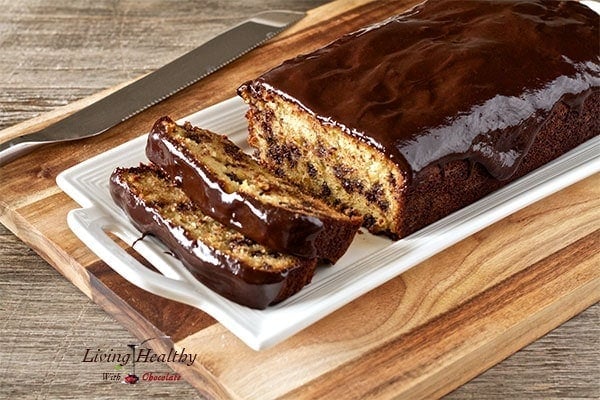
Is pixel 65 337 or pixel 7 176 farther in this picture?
pixel 7 176

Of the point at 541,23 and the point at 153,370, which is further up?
the point at 541,23

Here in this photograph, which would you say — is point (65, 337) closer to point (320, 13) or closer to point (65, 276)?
point (65, 276)

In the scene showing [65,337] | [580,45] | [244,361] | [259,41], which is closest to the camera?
[244,361]

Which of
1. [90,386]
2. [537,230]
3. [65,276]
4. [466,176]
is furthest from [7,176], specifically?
[537,230]

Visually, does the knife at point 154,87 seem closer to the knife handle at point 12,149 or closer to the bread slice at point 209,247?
the knife handle at point 12,149

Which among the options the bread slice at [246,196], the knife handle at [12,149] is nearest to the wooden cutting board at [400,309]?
the knife handle at [12,149]

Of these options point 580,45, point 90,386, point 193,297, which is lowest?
point 90,386

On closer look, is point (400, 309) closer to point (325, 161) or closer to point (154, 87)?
point (325, 161)

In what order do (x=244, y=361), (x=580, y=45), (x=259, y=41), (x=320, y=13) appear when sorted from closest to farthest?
1. (x=244, y=361)
2. (x=580, y=45)
3. (x=259, y=41)
4. (x=320, y=13)
